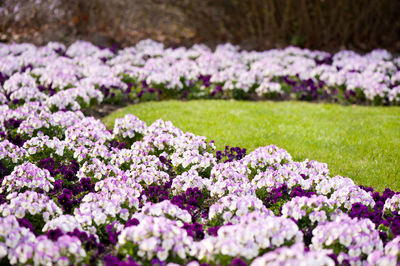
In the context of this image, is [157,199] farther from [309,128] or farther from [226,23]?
[226,23]

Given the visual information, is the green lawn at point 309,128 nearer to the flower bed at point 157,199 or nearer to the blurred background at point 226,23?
the flower bed at point 157,199

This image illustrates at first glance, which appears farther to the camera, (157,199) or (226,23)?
(226,23)

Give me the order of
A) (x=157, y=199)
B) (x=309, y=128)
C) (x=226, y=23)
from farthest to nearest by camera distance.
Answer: (x=226, y=23), (x=309, y=128), (x=157, y=199)

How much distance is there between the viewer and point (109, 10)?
40.0 feet

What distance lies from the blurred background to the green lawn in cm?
380

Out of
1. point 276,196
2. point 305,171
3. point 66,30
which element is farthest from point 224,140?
point 66,30

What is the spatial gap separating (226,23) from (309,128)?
19.0 feet

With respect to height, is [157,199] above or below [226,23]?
below

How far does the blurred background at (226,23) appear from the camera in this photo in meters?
11.3

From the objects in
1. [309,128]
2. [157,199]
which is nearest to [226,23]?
[309,128]

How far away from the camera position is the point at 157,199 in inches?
181

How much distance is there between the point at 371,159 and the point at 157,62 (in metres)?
5.13

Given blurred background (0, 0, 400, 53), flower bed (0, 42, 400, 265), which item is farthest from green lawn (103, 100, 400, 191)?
blurred background (0, 0, 400, 53)

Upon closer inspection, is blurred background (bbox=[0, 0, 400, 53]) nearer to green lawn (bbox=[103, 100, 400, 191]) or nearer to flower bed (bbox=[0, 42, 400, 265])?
flower bed (bbox=[0, 42, 400, 265])
